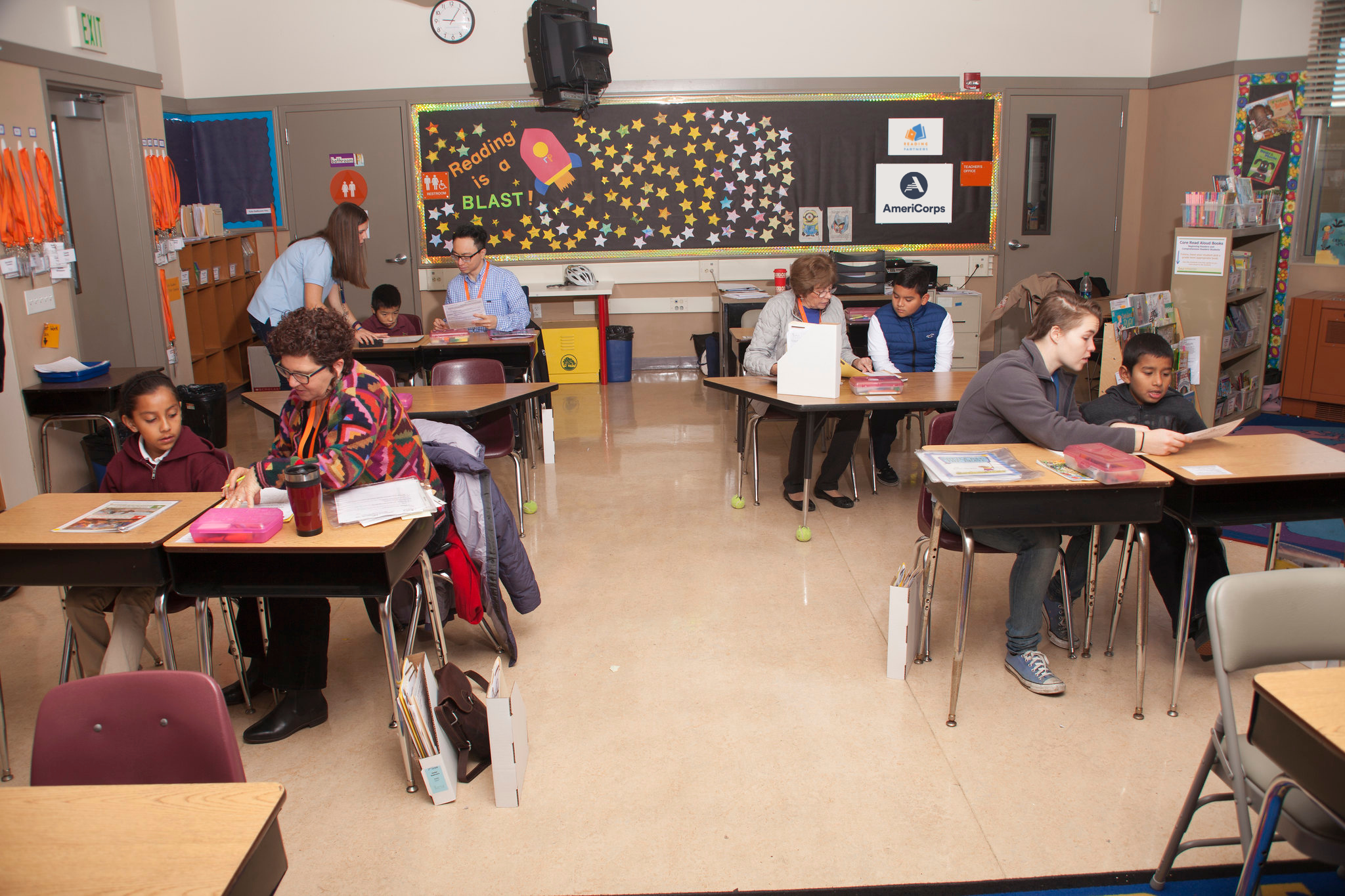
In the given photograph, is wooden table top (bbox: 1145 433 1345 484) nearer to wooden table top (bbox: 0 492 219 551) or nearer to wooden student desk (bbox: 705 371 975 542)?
wooden student desk (bbox: 705 371 975 542)

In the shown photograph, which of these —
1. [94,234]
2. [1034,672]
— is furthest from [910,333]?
[94,234]

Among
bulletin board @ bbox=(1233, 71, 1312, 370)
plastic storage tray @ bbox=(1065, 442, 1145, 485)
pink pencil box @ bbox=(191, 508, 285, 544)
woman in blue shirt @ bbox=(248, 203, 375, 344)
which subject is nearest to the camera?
pink pencil box @ bbox=(191, 508, 285, 544)

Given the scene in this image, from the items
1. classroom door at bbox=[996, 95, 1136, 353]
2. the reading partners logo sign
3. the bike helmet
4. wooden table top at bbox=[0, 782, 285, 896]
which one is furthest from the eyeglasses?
classroom door at bbox=[996, 95, 1136, 353]

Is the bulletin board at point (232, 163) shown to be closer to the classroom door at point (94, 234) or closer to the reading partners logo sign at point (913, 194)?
the classroom door at point (94, 234)

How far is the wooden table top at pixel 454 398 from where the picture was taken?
3969mm

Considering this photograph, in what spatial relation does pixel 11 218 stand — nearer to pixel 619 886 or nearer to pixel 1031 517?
pixel 619 886

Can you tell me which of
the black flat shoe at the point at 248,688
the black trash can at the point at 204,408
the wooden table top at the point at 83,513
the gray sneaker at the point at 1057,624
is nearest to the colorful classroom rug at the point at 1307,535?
the gray sneaker at the point at 1057,624

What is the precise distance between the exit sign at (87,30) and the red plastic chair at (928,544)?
532cm

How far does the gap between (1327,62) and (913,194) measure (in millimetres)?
2905

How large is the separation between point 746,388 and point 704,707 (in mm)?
1786

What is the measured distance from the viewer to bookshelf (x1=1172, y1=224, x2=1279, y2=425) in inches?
216

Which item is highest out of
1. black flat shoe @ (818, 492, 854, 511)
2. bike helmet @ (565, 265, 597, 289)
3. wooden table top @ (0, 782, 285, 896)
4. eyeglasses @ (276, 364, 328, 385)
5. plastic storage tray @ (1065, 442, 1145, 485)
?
bike helmet @ (565, 265, 597, 289)

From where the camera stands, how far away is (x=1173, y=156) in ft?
24.6

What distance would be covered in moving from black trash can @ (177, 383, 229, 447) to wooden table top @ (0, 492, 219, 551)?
2336 millimetres
